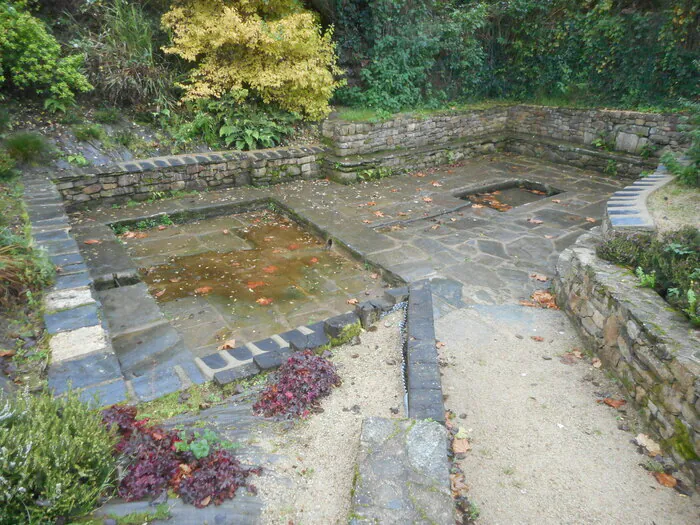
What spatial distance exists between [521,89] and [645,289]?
833cm

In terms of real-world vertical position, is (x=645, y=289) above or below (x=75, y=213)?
above

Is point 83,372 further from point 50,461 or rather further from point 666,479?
point 666,479

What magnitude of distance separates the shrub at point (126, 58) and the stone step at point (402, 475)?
709 cm

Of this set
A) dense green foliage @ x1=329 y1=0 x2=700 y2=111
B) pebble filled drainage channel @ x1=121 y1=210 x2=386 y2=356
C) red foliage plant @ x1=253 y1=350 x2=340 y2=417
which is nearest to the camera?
red foliage plant @ x1=253 y1=350 x2=340 y2=417

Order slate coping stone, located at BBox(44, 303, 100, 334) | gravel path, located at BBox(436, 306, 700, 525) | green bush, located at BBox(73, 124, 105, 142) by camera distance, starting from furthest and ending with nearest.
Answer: green bush, located at BBox(73, 124, 105, 142)
slate coping stone, located at BBox(44, 303, 100, 334)
gravel path, located at BBox(436, 306, 700, 525)

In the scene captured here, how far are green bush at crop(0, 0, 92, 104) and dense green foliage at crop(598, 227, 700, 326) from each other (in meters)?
7.38

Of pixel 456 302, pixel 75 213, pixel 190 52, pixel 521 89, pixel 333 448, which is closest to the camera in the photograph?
pixel 333 448

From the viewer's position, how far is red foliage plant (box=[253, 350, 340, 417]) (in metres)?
2.87

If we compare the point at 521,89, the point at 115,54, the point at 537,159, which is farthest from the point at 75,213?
the point at 521,89

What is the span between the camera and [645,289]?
11.3 feet

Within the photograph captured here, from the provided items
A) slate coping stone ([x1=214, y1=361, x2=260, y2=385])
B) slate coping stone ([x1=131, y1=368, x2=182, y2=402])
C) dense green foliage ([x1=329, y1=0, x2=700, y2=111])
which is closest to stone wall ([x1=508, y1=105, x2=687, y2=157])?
dense green foliage ([x1=329, y1=0, x2=700, y2=111])

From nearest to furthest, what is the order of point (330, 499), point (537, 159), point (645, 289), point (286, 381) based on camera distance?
point (330, 499) → point (286, 381) → point (645, 289) → point (537, 159)

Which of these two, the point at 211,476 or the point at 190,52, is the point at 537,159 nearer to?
the point at 190,52

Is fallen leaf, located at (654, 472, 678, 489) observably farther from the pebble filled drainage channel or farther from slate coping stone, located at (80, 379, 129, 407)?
slate coping stone, located at (80, 379, 129, 407)
